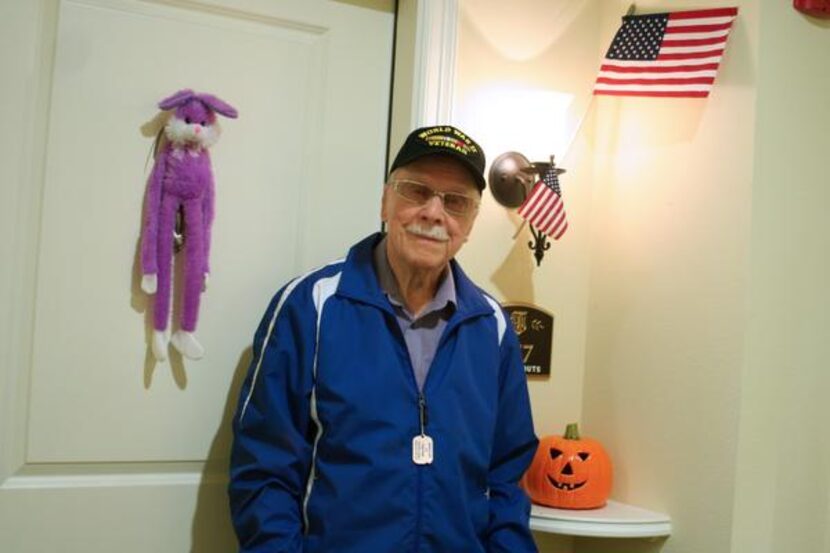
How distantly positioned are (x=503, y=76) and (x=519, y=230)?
380 mm

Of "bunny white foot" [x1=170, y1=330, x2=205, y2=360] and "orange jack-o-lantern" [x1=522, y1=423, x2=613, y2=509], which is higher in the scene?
"bunny white foot" [x1=170, y1=330, x2=205, y2=360]

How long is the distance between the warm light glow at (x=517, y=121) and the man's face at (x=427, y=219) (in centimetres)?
37

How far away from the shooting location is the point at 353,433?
53.6 inches

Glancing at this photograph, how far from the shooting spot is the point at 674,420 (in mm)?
1690

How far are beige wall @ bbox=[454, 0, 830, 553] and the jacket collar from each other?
0.81 feet

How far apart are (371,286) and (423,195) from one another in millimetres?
205

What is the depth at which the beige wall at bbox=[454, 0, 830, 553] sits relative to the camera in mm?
1564

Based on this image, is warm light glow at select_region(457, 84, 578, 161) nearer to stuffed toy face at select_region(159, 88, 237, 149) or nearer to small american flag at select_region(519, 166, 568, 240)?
small american flag at select_region(519, 166, 568, 240)

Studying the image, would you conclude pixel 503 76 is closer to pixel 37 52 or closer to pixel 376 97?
pixel 376 97

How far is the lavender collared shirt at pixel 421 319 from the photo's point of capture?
1.46 m

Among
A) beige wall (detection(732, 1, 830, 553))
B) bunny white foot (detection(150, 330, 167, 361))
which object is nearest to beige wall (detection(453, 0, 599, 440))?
beige wall (detection(732, 1, 830, 553))

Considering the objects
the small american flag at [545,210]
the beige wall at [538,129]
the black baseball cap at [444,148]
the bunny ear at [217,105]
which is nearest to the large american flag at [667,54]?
the beige wall at [538,129]

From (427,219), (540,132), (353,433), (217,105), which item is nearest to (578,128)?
(540,132)

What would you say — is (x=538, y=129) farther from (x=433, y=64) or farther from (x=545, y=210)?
(x=433, y=64)
